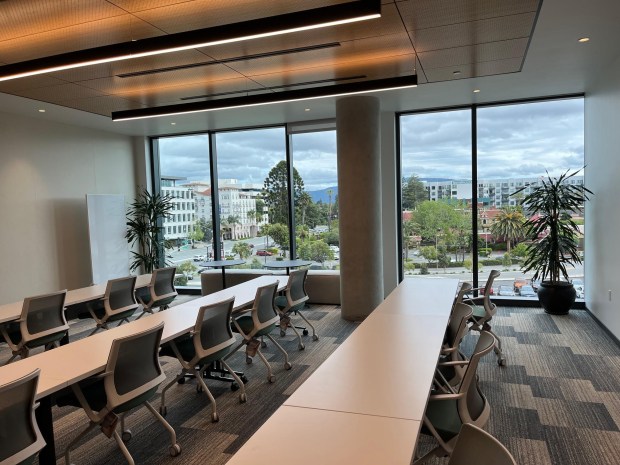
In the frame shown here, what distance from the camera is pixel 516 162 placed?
705 cm

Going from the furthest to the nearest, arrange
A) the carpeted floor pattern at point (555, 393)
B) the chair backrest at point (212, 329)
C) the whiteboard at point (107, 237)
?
the whiteboard at point (107, 237)
the chair backrest at point (212, 329)
the carpeted floor pattern at point (555, 393)

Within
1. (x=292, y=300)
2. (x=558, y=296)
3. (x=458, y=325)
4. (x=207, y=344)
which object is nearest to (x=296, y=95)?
(x=292, y=300)

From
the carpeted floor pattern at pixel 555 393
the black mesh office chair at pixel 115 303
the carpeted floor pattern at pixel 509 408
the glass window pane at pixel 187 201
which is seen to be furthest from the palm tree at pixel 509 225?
the black mesh office chair at pixel 115 303

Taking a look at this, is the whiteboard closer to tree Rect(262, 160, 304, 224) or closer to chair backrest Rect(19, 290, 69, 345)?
tree Rect(262, 160, 304, 224)

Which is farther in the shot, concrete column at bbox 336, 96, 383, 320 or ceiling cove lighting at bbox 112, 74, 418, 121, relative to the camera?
concrete column at bbox 336, 96, 383, 320

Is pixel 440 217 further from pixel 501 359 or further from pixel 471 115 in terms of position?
pixel 501 359

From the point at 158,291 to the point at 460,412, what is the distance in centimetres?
442

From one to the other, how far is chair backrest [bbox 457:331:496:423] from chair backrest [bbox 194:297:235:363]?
198 centimetres

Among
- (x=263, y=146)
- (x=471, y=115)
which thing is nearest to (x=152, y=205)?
(x=263, y=146)

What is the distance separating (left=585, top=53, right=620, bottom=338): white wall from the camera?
5059mm

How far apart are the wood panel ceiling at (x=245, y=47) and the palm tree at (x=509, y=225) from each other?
8.96ft

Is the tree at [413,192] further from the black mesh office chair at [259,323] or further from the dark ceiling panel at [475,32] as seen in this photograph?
the black mesh office chair at [259,323]

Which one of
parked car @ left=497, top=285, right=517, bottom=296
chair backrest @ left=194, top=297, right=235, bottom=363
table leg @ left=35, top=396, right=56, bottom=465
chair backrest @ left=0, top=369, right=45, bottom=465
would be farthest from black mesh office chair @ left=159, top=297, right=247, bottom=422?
parked car @ left=497, top=285, right=517, bottom=296

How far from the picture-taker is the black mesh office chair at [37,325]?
4.04 metres
